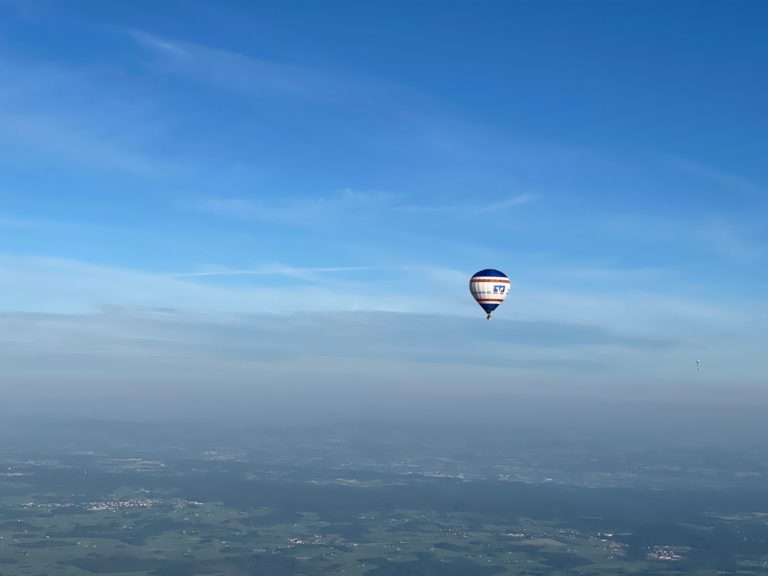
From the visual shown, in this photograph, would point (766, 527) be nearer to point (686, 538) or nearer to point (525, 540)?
point (686, 538)

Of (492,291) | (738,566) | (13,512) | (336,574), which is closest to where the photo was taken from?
(492,291)

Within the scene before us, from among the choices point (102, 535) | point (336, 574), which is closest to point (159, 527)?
point (102, 535)

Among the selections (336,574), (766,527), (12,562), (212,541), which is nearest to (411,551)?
(336,574)

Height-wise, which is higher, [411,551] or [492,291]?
[492,291]

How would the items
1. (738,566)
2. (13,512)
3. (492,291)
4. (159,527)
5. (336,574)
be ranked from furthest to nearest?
(13,512) < (159,527) < (738,566) < (336,574) < (492,291)

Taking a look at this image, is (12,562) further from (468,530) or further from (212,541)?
(468,530)

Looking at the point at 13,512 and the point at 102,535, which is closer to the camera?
the point at 102,535
